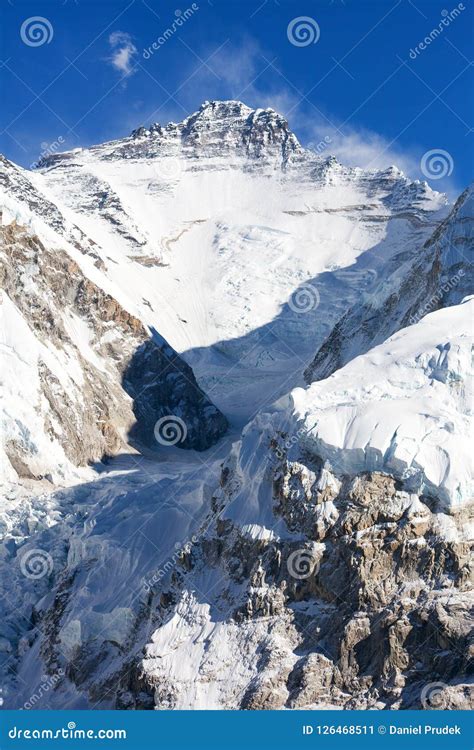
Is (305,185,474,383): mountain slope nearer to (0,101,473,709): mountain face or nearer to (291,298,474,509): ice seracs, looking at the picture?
(0,101,473,709): mountain face

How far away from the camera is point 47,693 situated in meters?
38.8

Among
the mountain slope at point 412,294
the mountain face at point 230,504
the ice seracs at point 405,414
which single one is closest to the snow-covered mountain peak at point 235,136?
the mountain face at point 230,504

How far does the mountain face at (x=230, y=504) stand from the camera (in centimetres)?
3142

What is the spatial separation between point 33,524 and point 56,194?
11548 centimetres

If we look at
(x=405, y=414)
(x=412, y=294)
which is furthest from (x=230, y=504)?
(x=412, y=294)

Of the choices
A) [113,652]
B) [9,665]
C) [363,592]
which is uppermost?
[363,592]

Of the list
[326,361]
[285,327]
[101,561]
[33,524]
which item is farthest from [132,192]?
[101,561]

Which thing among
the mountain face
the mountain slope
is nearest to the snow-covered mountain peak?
the mountain face

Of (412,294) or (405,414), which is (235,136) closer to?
(412,294)

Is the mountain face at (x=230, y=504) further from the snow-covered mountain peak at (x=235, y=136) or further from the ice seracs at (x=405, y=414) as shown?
the snow-covered mountain peak at (x=235, y=136)

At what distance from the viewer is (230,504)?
3772cm

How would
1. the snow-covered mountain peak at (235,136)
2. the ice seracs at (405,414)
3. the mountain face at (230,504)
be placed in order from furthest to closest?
the snow-covered mountain peak at (235,136) < the ice seracs at (405,414) < the mountain face at (230,504)

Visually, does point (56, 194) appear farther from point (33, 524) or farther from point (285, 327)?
point (33, 524)

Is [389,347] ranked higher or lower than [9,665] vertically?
higher
